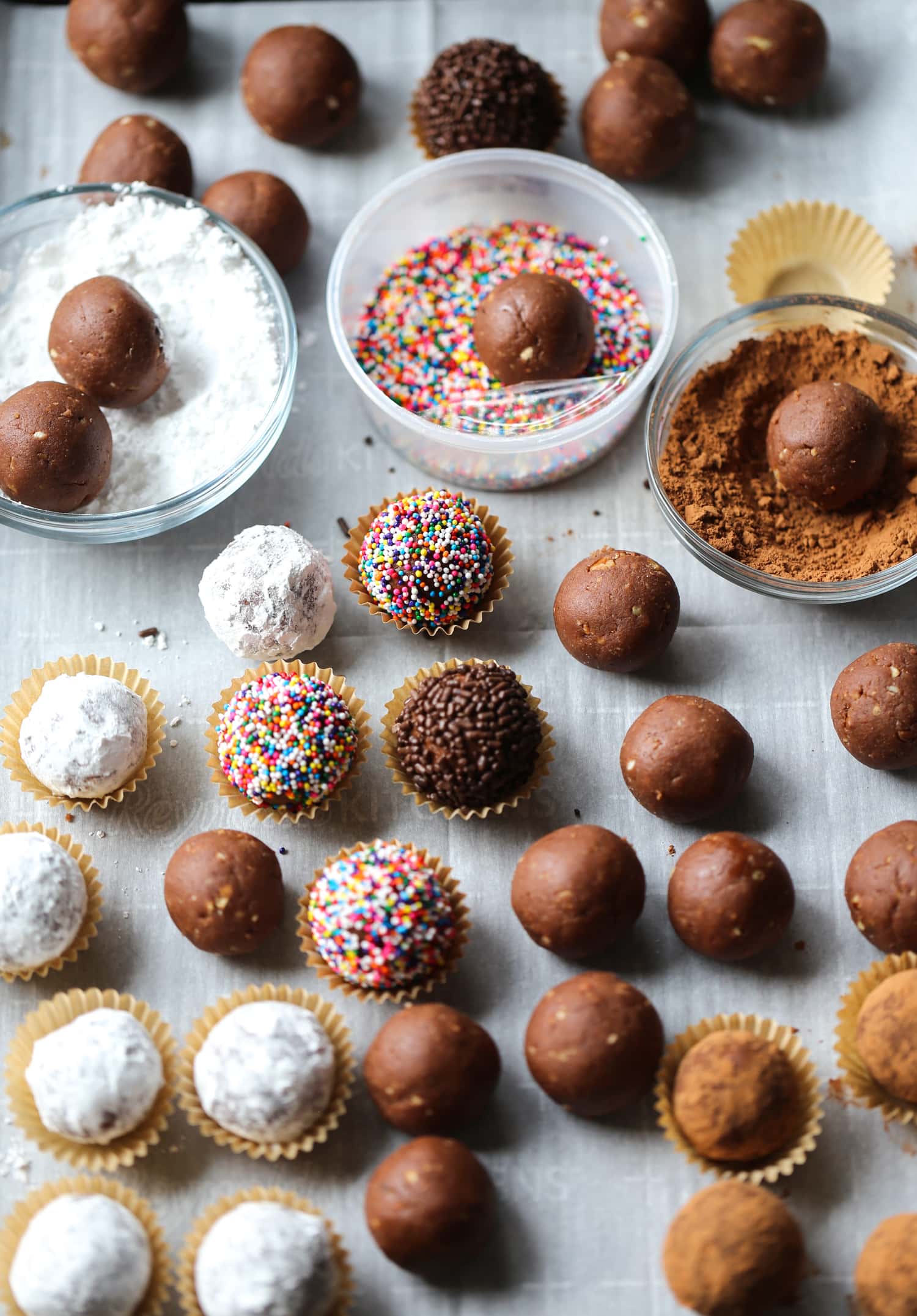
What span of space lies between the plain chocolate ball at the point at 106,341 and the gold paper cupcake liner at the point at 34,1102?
3.25ft

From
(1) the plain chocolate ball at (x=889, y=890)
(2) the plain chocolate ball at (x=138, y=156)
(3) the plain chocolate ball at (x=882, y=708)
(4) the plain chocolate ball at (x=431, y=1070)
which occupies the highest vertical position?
(2) the plain chocolate ball at (x=138, y=156)

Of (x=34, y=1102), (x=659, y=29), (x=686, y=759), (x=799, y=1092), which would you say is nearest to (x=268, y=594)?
(x=686, y=759)

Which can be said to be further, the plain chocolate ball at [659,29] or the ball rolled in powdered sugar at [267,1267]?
the plain chocolate ball at [659,29]

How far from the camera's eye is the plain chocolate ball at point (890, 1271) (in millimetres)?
1670

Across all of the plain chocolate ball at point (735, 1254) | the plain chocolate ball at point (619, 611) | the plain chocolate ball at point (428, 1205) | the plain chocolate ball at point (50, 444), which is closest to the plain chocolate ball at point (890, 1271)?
the plain chocolate ball at point (735, 1254)

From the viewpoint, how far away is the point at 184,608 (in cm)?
218

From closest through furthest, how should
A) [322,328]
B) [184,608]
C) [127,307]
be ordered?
[127,307]
[184,608]
[322,328]

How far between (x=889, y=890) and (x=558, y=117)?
5.19ft

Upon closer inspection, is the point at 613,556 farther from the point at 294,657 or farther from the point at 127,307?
the point at 127,307

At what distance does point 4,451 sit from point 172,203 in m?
0.59

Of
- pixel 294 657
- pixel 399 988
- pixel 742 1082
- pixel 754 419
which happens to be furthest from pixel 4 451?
pixel 742 1082

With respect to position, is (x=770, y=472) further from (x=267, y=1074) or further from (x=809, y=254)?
(x=267, y=1074)

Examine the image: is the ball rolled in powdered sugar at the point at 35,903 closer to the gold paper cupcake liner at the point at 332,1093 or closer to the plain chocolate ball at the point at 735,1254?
the gold paper cupcake liner at the point at 332,1093

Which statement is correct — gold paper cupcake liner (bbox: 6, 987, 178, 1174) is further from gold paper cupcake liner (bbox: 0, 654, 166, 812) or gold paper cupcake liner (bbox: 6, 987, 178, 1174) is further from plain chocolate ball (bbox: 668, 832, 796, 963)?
plain chocolate ball (bbox: 668, 832, 796, 963)
